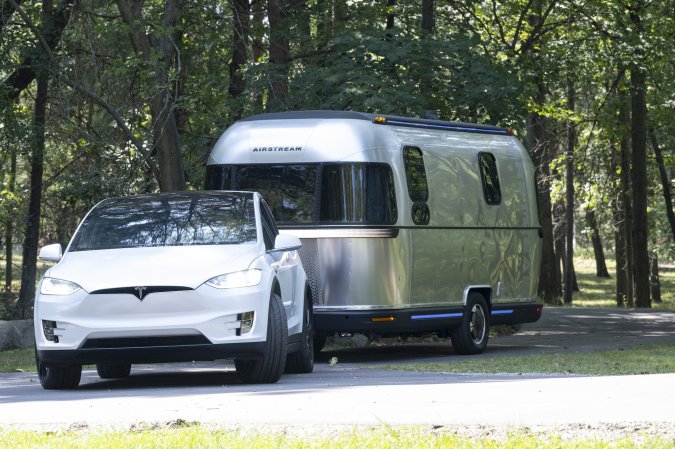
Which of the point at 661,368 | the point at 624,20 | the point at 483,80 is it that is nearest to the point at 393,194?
A: the point at 661,368

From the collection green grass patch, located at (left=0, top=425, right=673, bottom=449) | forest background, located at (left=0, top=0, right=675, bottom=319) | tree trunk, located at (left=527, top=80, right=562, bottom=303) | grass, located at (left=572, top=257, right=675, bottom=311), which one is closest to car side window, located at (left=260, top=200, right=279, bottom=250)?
green grass patch, located at (left=0, top=425, right=673, bottom=449)

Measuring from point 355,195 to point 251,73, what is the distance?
6.97 m

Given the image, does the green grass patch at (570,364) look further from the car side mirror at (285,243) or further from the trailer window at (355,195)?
the car side mirror at (285,243)

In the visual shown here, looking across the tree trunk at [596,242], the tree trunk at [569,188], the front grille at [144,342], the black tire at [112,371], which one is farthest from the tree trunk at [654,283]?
the front grille at [144,342]

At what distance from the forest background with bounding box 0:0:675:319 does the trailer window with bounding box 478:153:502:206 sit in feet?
4.52

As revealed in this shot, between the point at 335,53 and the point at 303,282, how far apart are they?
8.93 meters

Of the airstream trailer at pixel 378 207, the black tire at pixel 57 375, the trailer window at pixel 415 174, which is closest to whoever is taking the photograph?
the black tire at pixel 57 375

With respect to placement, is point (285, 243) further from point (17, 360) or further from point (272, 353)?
point (17, 360)

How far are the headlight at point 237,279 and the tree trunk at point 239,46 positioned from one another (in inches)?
429

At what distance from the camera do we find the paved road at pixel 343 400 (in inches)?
A: 316

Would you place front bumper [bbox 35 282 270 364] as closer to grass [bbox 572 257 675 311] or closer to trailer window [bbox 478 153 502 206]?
trailer window [bbox 478 153 502 206]

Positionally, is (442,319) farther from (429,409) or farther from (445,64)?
(429,409)

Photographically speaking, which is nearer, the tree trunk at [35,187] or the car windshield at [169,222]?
the car windshield at [169,222]

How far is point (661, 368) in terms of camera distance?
45.6 ft
